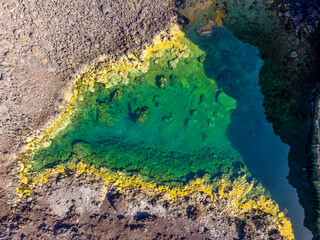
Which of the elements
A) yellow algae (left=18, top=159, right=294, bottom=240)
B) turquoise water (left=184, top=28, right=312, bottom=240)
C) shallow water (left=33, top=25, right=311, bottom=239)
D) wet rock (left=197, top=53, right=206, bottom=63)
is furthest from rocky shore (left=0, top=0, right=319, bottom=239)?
wet rock (left=197, top=53, right=206, bottom=63)

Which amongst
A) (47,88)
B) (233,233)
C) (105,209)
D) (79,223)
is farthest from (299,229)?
(47,88)

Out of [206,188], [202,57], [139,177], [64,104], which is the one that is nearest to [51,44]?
[64,104]

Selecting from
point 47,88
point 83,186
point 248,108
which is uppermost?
point 47,88

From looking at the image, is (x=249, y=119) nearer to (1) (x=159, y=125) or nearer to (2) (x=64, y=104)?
(1) (x=159, y=125)

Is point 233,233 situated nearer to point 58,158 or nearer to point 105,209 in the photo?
point 105,209

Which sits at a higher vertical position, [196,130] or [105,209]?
[196,130]

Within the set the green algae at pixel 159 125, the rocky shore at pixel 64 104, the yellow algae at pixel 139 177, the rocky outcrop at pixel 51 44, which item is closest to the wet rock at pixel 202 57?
the green algae at pixel 159 125

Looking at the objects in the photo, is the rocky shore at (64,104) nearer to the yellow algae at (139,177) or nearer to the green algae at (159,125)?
the yellow algae at (139,177)
